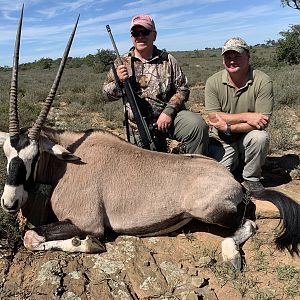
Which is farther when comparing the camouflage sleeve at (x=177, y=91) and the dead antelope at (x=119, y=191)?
the camouflage sleeve at (x=177, y=91)

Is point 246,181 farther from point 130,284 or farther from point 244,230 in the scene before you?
point 130,284

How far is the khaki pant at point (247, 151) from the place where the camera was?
498 cm

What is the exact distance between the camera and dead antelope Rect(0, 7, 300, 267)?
152 inches

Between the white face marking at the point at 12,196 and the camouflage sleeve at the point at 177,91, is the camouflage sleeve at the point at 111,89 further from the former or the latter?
the white face marking at the point at 12,196

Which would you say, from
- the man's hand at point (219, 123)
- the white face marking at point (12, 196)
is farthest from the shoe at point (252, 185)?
the white face marking at point (12, 196)

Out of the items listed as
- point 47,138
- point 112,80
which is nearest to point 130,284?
point 47,138

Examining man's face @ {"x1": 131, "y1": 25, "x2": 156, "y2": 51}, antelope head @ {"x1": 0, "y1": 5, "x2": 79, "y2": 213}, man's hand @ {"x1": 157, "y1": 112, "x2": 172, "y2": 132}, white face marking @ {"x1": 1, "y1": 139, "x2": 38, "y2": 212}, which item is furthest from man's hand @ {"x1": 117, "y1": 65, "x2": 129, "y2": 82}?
white face marking @ {"x1": 1, "y1": 139, "x2": 38, "y2": 212}

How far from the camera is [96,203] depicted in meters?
3.99

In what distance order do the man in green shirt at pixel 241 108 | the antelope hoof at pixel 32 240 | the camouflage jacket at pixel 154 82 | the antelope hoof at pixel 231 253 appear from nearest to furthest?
1. the antelope hoof at pixel 32 240
2. the antelope hoof at pixel 231 253
3. the man in green shirt at pixel 241 108
4. the camouflage jacket at pixel 154 82

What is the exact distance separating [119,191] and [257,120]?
1.94 metres

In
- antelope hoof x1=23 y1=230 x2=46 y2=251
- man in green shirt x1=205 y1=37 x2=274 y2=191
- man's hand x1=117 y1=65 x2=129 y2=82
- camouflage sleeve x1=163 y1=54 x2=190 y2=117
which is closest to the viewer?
antelope hoof x1=23 y1=230 x2=46 y2=251

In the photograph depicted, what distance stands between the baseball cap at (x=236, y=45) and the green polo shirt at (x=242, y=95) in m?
0.43

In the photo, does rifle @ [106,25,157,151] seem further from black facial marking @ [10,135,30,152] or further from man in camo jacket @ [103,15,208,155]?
black facial marking @ [10,135,30,152]

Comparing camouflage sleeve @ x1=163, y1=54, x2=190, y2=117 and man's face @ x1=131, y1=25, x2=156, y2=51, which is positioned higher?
man's face @ x1=131, y1=25, x2=156, y2=51
